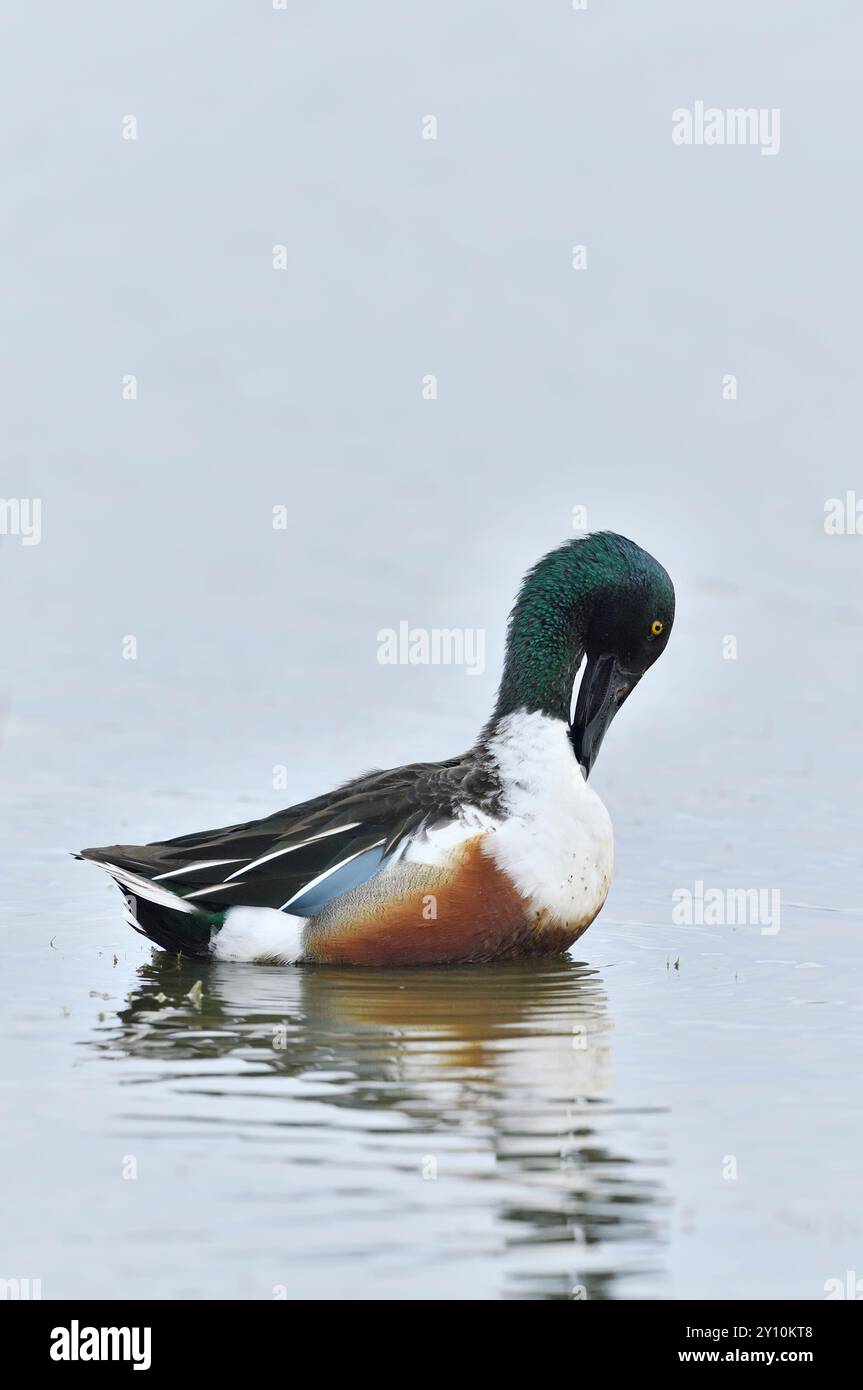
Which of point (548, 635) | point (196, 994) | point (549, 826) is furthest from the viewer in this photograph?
point (548, 635)

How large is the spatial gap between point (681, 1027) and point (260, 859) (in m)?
2.07

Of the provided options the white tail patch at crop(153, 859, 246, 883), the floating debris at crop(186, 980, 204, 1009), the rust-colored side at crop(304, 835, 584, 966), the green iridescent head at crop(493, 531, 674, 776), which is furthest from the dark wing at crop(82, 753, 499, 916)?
the floating debris at crop(186, 980, 204, 1009)

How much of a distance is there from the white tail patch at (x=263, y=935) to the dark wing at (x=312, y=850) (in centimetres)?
5

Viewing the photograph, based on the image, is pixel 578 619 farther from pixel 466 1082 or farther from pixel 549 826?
pixel 466 1082

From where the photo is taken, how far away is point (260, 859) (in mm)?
10109

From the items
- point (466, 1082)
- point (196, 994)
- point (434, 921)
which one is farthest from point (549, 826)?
point (466, 1082)

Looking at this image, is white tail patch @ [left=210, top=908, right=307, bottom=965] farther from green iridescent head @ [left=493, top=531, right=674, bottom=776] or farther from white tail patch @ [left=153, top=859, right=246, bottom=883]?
green iridescent head @ [left=493, top=531, right=674, bottom=776]

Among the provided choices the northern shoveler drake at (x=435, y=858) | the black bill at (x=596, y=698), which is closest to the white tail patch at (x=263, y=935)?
the northern shoveler drake at (x=435, y=858)

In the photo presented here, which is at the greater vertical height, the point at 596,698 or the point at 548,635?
the point at 548,635

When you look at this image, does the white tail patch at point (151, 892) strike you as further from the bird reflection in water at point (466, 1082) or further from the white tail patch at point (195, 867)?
the bird reflection in water at point (466, 1082)

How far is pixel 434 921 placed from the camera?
32.4ft

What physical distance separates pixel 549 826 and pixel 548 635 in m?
1.04

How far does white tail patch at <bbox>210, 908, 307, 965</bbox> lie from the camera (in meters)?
10.0

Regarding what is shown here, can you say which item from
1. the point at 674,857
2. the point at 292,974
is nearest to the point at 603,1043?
the point at 292,974
